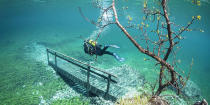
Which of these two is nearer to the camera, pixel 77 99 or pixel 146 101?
pixel 146 101

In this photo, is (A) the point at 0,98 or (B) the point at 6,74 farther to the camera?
(B) the point at 6,74

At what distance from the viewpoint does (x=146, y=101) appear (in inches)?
169

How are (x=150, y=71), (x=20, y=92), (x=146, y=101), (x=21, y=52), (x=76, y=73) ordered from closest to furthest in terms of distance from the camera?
(x=146, y=101)
(x=20, y=92)
(x=76, y=73)
(x=150, y=71)
(x=21, y=52)

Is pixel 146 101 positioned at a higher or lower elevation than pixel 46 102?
higher

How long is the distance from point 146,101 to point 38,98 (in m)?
6.50

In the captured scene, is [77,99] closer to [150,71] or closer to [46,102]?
[46,102]

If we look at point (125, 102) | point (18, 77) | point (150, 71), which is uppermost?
point (125, 102)

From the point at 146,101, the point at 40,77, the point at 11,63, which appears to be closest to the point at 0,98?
the point at 40,77

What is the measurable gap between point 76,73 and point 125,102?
5.87 m

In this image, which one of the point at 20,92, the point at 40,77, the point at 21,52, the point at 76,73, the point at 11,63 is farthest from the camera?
the point at 21,52

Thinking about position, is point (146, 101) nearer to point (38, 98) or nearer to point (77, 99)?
point (77, 99)

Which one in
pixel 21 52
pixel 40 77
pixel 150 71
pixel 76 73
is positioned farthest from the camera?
pixel 21 52

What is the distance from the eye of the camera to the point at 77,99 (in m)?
7.93

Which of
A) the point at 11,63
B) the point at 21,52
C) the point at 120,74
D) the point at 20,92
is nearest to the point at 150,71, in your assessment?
the point at 120,74
